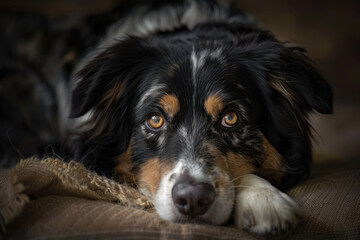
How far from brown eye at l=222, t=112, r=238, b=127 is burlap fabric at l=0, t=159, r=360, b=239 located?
44 cm

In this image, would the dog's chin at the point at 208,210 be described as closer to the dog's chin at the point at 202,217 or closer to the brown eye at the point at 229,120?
the dog's chin at the point at 202,217

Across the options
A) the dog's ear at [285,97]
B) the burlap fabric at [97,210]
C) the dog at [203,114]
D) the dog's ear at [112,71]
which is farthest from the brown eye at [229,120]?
the dog's ear at [112,71]

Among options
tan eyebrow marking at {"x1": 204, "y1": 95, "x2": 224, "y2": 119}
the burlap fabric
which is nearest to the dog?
tan eyebrow marking at {"x1": 204, "y1": 95, "x2": 224, "y2": 119}

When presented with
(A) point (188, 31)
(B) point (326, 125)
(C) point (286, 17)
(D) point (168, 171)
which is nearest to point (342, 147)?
(B) point (326, 125)

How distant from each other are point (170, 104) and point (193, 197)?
0.57 metres

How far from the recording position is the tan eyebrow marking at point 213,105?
6.22 feet

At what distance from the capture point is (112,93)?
7.25 feet

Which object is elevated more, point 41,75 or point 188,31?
point 188,31

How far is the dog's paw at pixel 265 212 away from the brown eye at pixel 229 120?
1.29ft

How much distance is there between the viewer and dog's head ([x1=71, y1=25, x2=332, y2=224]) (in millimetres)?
1845

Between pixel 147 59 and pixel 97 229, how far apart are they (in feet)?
3.64

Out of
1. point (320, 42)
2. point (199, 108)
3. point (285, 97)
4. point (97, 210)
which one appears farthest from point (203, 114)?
point (320, 42)

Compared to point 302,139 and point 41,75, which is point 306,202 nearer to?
point 302,139

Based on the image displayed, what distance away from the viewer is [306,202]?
172cm
